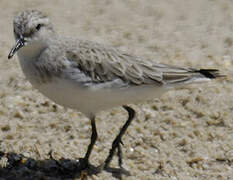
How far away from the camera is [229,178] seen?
5219mm

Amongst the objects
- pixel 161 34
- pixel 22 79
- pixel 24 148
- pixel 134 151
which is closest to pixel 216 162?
pixel 134 151

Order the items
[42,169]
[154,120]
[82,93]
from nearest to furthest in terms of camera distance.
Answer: [82,93], [42,169], [154,120]

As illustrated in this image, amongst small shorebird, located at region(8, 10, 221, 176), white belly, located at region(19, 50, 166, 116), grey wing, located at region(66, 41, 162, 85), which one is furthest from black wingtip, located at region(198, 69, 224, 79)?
white belly, located at region(19, 50, 166, 116)

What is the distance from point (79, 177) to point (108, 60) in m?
1.23

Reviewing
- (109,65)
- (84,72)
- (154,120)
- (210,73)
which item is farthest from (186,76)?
(84,72)

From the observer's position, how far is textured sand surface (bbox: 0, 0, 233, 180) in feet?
18.0

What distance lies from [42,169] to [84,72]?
1142 millimetres

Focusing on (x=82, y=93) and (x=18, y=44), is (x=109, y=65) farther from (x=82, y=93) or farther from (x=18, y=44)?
(x=18, y=44)

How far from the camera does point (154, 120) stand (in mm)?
6184

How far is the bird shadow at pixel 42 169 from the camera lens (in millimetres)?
5133

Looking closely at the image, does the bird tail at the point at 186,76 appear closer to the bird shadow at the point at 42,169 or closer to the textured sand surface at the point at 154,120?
the textured sand surface at the point at 154,120

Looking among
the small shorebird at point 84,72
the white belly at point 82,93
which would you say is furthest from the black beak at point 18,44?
the white belly at point 82,93

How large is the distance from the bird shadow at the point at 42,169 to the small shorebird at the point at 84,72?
0.32 feet

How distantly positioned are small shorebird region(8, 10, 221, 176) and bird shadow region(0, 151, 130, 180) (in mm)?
99
